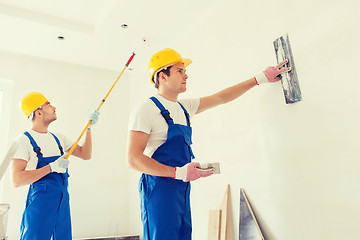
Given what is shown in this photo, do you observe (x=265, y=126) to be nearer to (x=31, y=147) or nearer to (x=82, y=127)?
(x=31, y=147)

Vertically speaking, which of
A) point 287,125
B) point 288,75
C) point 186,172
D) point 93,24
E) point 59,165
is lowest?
point 186,172

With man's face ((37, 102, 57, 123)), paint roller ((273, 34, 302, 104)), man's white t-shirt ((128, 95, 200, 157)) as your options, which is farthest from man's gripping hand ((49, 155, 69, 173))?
paint roller ((273, 34, 302, 104))

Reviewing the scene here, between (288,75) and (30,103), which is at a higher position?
(30,103)

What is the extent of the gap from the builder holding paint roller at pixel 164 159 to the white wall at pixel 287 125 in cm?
64

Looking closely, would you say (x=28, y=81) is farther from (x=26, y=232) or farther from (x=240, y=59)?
(x=240, y=59)

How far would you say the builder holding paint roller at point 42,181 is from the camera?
2137 millimetres

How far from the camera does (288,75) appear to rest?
191 cm

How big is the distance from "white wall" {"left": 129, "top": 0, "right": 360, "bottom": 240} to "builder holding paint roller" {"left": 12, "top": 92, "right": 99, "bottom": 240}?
1262 millimetres

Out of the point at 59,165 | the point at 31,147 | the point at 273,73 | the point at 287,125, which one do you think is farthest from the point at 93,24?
the point at 287,125

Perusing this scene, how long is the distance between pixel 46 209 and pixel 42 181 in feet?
0.74

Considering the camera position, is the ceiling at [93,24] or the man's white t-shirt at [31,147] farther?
the ceiling at [93,24]

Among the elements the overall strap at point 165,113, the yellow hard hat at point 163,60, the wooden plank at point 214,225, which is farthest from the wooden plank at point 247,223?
the yellow hard hat at point 163,60

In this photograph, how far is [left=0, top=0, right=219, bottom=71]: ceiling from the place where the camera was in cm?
298

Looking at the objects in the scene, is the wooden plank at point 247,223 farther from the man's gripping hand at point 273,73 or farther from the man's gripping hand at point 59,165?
the man's gripping hand at point 59,165
